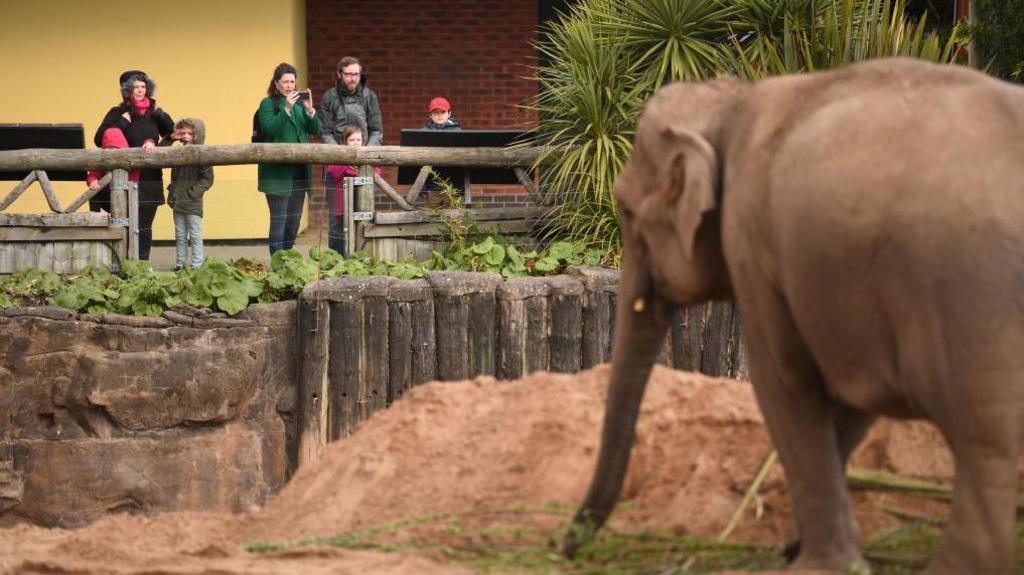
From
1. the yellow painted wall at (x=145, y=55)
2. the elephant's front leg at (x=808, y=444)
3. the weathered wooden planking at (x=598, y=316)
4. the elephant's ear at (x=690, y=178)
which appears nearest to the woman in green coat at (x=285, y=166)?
the weathered wooden planking at (x=598, y=316)

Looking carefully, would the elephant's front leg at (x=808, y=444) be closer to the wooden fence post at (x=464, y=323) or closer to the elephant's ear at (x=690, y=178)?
the elephant's ear at (x=690, y=178)

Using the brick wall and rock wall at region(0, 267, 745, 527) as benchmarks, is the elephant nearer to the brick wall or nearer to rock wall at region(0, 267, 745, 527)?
rock wall at region(0, 267, 745, 527)

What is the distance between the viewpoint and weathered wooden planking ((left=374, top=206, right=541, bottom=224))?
1376 cm

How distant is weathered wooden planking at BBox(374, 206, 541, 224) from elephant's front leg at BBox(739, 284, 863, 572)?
25.8 ft

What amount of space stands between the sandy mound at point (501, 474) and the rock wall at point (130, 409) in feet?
11.8

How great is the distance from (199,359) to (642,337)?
6485 millimetres

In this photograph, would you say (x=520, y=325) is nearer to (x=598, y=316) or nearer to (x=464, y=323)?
(x=464, y=323)

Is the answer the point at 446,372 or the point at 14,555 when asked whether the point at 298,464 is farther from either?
the point at 14,555

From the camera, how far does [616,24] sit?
1453 cm

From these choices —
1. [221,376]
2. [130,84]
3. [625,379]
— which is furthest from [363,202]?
[625,379]

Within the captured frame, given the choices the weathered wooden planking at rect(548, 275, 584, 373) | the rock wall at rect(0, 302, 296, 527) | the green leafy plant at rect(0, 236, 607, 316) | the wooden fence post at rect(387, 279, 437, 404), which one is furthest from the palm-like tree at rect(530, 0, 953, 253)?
the rock wall at rect(0, 302, 296, 527)

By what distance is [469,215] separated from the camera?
14.1 metres

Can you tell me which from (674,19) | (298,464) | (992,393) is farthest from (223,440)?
(992,393)

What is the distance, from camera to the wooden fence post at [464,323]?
12.6m
